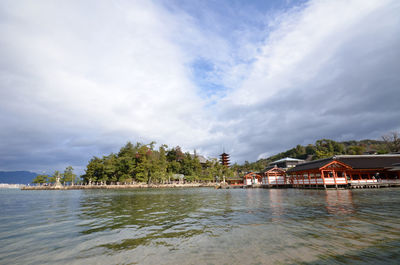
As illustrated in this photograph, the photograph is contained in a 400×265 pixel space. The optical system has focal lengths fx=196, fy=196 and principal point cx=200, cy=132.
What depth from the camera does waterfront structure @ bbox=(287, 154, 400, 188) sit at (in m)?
33.6

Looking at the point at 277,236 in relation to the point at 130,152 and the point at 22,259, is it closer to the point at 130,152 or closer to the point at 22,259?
the point at 22,259

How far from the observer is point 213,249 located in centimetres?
570

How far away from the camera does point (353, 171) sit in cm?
3484

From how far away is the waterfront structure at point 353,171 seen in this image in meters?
33.6

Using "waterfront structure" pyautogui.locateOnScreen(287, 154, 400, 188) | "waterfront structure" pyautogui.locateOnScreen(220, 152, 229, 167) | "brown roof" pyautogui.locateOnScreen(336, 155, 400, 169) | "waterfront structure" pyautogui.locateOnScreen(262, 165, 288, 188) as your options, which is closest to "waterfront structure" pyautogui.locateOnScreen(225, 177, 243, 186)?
"waterfront structure" pyautogui.locateOnScreen(262, 165, 288, 188)

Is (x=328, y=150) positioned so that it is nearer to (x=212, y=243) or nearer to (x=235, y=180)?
(x=235, y=180)

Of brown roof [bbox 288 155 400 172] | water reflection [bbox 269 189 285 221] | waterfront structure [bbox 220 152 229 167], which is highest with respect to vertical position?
waterfront structure [bbox 220 152 229 167]

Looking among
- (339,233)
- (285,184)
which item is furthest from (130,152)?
(339,233)

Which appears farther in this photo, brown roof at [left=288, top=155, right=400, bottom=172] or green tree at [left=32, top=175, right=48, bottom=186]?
green tree at [left=32, top=175, right=48, bottom=186]

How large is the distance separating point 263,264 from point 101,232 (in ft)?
21.6

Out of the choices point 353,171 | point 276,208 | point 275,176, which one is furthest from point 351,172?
point 276,208

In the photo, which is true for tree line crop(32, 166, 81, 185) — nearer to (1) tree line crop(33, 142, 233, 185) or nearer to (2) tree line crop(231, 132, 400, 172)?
(1) tree line crop(33, 142, 233, 185)

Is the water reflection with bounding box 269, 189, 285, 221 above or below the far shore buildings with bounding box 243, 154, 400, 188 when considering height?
below

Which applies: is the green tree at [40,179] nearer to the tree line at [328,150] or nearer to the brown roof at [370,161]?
the tree line at [328,150]
